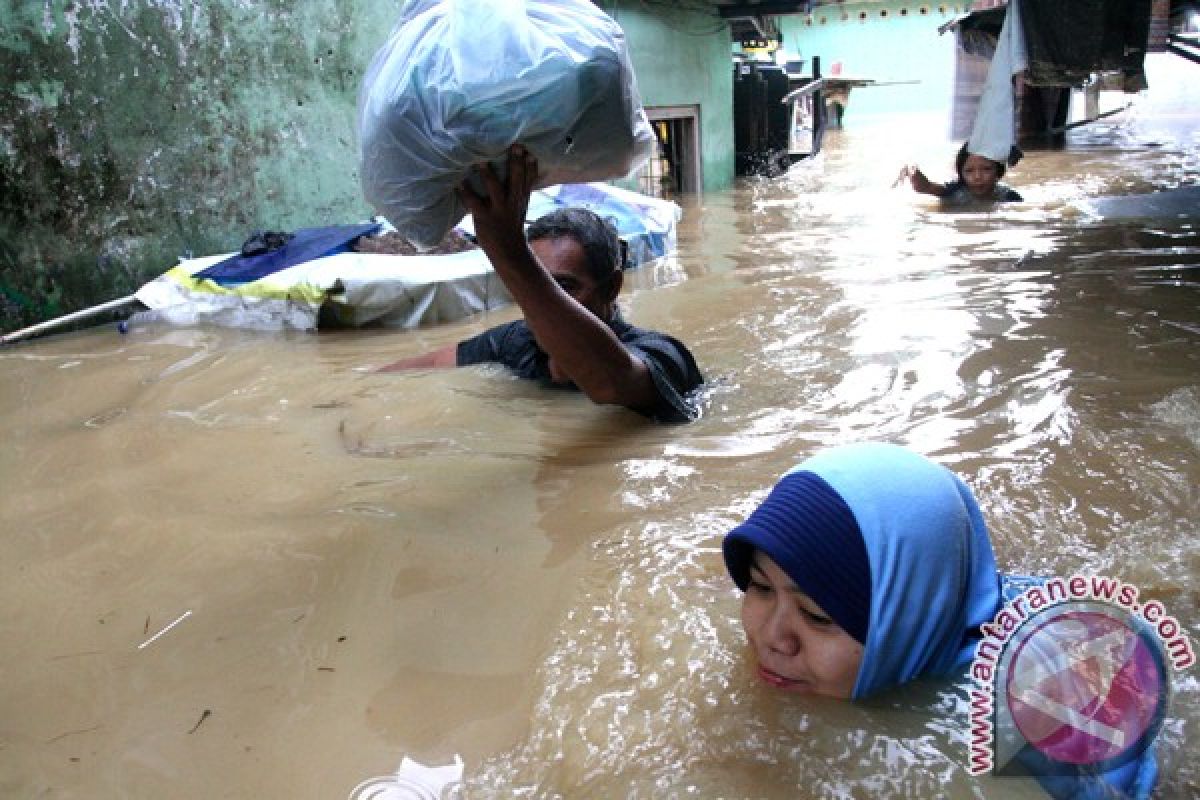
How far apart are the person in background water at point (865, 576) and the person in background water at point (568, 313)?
96cm

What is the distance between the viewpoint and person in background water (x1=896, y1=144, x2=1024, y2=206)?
7523mm

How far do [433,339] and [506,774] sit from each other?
10.9 feet

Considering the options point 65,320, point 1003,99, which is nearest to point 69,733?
point 65,320

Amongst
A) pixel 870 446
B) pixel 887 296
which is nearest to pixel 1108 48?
pixel 887 296

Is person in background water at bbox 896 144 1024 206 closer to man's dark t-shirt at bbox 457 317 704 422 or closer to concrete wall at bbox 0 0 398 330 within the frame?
concrete wall at bbox 0 0 398 330

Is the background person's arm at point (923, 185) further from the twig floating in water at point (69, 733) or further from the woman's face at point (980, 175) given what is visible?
the twig floating in water at point (69, 733)

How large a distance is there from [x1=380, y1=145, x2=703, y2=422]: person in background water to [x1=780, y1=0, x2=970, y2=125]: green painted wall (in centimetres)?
2402

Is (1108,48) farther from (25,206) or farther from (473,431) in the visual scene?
(25,206)

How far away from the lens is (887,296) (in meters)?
4.55

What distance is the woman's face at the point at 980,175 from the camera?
294 inches

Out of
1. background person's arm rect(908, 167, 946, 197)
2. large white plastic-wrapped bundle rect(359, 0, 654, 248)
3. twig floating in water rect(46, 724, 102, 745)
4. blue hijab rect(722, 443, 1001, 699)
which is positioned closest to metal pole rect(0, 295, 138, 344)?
large white plastic-wrapped bundle rect(359, 0, 654, 248)

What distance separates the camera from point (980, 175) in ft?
25.0

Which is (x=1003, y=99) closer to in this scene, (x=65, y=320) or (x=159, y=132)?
(x=159, y=132)

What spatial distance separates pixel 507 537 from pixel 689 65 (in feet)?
32.8
